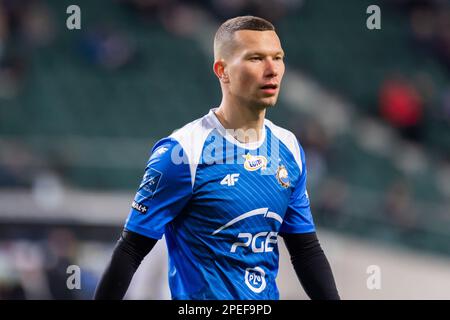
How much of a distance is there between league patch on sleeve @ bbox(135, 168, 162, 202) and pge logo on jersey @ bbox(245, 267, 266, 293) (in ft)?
1.95

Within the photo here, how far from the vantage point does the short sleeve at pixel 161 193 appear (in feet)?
14.4

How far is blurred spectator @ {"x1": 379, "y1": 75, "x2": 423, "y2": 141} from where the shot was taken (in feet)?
50.0

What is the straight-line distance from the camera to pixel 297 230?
4.82 metres

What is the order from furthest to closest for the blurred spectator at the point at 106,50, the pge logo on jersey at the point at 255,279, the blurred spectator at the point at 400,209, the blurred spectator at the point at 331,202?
the blurred spectator at the point at 106,50
the blurred spectator at the point at 400,209
the blurred spectator at the point at 331,202
the pge logo on jersey at the point at 255,279

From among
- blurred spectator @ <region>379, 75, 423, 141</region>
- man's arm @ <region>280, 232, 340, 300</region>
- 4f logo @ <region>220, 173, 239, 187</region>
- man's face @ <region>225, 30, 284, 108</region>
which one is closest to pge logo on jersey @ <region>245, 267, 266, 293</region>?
man's arm @ <region>280, 232, 340, 300</region>

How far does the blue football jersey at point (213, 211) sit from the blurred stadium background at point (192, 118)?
5474 millimetres

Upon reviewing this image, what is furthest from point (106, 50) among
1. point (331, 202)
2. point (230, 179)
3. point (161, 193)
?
point (161, 193)

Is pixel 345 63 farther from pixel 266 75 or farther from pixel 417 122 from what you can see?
pixel 266 75

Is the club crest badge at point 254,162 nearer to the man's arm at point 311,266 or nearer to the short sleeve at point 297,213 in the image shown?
the short sleeve at point 297,213

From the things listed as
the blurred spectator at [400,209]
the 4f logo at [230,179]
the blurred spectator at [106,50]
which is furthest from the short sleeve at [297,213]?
the blurred spectator at [106,50]

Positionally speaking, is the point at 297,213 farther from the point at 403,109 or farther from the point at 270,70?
the point at 403,109

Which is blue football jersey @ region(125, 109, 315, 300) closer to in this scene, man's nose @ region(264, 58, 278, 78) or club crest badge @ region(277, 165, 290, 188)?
club crest badge @ region(277, 165, 290, 188)
